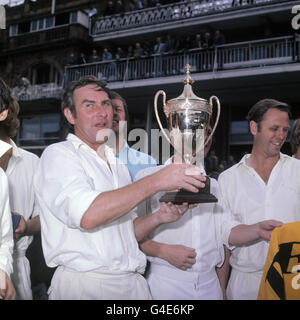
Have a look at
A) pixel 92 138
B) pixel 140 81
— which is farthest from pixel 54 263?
pixel 140 81

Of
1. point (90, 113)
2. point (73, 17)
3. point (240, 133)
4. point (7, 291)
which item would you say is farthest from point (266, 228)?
point (240, 133)

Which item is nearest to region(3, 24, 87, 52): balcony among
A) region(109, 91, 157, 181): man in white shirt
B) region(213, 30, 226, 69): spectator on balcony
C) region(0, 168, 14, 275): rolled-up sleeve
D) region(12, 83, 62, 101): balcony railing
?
region(12, 83, 62, 101): balcony railing

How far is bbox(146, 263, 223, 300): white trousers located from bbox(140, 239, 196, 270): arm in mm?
44

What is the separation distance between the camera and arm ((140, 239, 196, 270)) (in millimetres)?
1031

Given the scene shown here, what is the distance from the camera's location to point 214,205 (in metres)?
1.17

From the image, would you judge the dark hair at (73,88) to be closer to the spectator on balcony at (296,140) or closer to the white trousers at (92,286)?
the white trousers at (92,286)

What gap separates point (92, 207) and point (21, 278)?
1.77 ft

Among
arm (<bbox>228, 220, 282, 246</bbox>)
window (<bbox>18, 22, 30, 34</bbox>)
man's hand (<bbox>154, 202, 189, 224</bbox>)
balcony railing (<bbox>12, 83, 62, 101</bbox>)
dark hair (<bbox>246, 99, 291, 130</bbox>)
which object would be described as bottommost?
Answer: arm (<bbox>228, 220, 282, 246</bbox>)

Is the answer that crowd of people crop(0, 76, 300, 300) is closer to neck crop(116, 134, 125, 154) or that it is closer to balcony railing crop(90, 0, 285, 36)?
neck crop(116, 134, 125, 154)

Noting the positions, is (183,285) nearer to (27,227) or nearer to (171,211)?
(171,211)

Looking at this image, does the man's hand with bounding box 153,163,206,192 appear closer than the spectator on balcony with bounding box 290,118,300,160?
Yes

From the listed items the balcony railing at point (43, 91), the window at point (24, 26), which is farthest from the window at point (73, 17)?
the balcony railing at point (43, 91)

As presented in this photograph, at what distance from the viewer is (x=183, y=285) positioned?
3.53 ft

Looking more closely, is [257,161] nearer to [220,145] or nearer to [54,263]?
[54,263]
